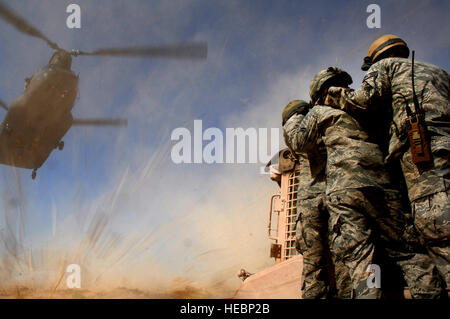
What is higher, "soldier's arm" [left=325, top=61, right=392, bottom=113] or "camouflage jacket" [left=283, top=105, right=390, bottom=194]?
"soldier's arm" [left=325, top=61, right=392, bottom=113]

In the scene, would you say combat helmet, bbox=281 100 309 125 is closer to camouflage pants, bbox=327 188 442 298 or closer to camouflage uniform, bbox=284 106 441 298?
camouflage uniform, bbox=284 106 441 298

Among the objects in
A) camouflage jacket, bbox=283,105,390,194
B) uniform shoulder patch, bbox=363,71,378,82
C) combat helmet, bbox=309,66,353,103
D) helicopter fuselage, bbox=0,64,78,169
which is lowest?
camouflage jacket, bbox=283,105,390,194

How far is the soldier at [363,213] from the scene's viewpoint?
2.66 m

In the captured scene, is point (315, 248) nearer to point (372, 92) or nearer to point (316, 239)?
point (316, 239)

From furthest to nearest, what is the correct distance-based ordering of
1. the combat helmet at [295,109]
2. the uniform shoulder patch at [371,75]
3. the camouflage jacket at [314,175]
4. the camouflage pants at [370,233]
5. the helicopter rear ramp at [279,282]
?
the combat helmet at [295,109] → the helicopter rear ramp at [279,282] → the camouflage jacket at [314,175] → the uniform shoulder patch at [371,75] → the camouflage pants at [370,233]

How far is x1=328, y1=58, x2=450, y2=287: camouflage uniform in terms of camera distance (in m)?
2.48

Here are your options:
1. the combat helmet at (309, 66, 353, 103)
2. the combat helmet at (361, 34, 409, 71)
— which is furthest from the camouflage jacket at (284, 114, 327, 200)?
the combat helmet at (361, 34, 409, 71)

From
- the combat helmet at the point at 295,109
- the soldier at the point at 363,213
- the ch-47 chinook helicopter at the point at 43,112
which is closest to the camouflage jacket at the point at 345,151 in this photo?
the soldier at the point at 363,213

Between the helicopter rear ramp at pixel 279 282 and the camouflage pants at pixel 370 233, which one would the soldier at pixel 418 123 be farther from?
the helicopter rear ramp at pixel 279 282

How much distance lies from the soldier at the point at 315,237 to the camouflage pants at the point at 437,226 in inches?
36.3

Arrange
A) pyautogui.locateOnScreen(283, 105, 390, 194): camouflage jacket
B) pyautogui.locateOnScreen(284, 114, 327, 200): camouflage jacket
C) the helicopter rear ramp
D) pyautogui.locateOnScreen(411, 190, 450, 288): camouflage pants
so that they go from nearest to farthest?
pyautogui.locateOnScreen(411, 190, 450, 288): camouflage pants → pyautogui.locateOnScreen(283, 105, 390, 194): camouflage jacket → pyautogui.locateOnScreen(284, 114, 327, 200): camouflage jacket → the helicopter rear ramp

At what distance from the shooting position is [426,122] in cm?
273

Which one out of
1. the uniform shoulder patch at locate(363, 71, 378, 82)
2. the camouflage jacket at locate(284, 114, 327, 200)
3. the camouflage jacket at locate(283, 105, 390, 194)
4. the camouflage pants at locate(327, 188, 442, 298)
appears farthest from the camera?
the camouflage jacket at locate(284, 114, 327, 200)
